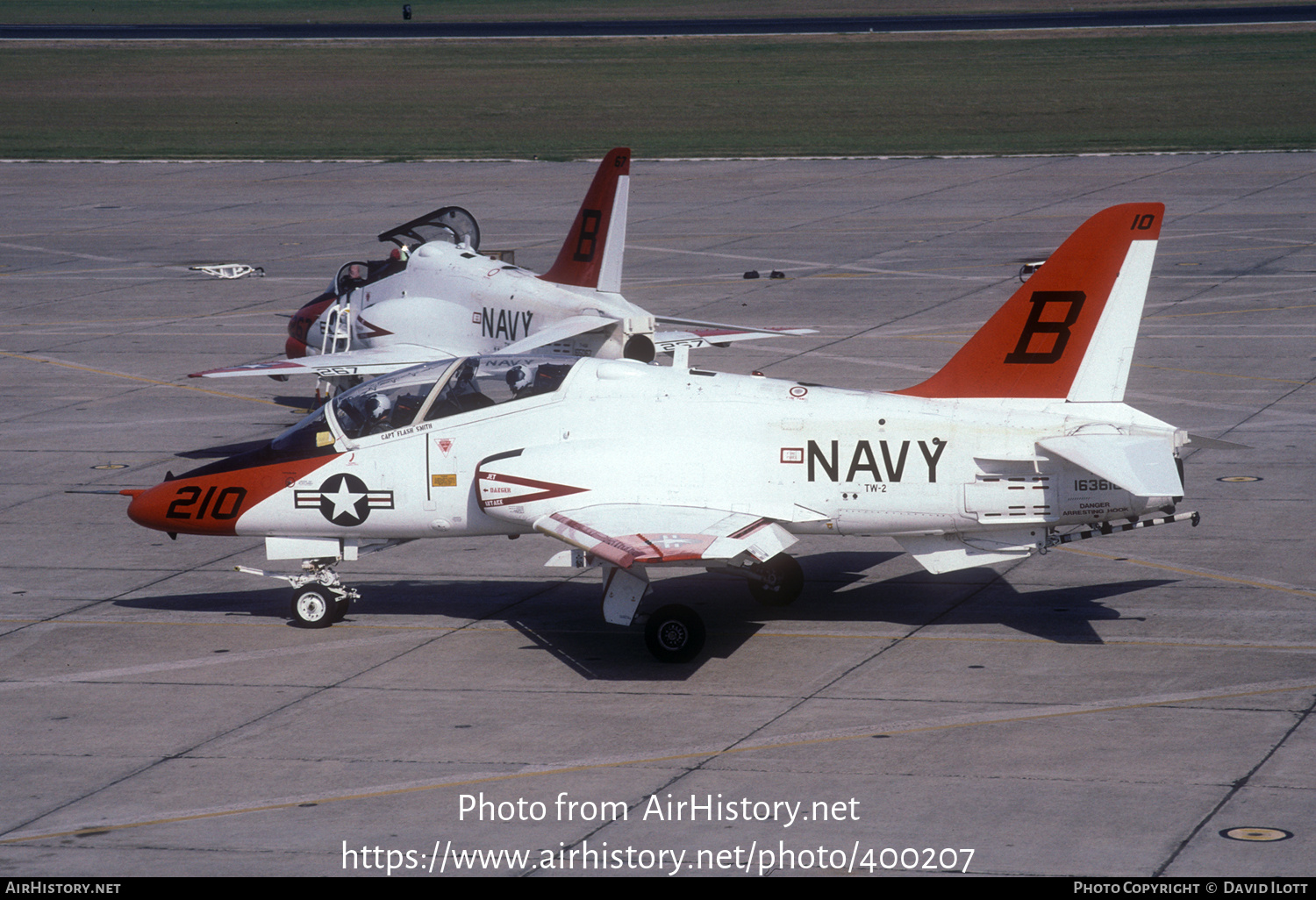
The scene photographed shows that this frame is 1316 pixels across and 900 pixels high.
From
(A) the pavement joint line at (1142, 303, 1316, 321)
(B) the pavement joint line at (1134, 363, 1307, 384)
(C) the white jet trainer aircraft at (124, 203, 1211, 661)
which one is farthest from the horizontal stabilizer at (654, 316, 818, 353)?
(A) the pavement joint line at (1142, 303, 1316, 321)

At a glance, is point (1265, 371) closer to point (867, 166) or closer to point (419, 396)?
point (419, 396)

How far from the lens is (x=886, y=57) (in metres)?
95.8

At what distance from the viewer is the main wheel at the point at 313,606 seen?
18422 mm

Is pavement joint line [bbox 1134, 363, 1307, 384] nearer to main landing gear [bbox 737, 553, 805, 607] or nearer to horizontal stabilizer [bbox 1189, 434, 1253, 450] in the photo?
horizontal stabilizer [bbox 1189, 434, 1253, 450]

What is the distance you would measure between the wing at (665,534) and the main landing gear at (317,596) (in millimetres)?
2829

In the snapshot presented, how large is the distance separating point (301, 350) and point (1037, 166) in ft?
119

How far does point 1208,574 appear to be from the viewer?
63.6 feet

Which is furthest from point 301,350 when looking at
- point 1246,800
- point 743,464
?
point 1246,800

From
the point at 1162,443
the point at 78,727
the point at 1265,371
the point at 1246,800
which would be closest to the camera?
the point at 1246,800

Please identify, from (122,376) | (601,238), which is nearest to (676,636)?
(601,238)

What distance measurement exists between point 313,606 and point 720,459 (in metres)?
5.04

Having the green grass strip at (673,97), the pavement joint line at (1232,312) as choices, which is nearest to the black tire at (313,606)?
the pavement joint line at (1232,312)

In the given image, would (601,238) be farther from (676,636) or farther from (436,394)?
(676,636)

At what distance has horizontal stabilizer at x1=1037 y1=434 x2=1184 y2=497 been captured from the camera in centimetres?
1569
